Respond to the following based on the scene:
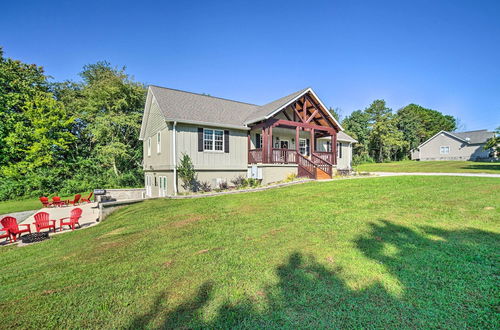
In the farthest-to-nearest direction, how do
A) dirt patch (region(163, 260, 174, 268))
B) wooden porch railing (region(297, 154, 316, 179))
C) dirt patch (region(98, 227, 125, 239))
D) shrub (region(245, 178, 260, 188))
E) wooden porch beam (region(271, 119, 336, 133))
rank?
wooden porch beam (region(271, 119, 336, 133)) < wooden porch railing (region(297, 154, 316, 179)) < shrub (region(245, 178, 260, 188)) < dirt patch (region(98, 227, 125, 239)) < dirt patch (region(163, 260, 174, 268))

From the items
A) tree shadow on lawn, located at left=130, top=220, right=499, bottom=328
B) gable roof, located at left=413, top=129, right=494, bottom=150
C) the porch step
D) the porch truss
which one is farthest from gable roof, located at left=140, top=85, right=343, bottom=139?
gable roof, located at left=413, top=129, right=494, bottom=150

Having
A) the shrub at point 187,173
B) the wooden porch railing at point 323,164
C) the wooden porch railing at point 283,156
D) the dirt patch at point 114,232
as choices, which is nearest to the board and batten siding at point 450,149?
the wooden porch railing at point 323,164

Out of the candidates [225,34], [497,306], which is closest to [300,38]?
[225,34]

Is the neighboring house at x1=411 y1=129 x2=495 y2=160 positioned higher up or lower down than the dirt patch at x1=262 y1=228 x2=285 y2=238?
higher up

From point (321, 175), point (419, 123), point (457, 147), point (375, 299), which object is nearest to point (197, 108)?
point (321, 175)

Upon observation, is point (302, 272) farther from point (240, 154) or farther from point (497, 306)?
point (240, 154)

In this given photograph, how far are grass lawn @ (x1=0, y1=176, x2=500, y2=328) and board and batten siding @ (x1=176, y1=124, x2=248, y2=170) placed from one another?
6868 millimetres

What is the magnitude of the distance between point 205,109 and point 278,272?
13.3 m

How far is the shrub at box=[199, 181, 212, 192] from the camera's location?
43.6ft

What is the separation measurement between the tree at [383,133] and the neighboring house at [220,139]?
32.4 m

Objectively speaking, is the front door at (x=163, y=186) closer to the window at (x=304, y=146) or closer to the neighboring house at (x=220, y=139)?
the neighboring house at (x=220, y=139)

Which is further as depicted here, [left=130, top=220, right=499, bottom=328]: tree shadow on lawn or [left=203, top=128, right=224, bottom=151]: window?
[left=203, top=128, right=224, bottom=151]: window

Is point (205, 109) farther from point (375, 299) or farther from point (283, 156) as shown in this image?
point (375, 299)

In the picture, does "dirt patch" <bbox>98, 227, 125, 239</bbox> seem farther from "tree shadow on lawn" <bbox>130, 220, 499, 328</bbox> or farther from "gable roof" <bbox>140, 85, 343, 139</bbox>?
"gable roof" <bbox>140, 85, 343, 139</bbox>
